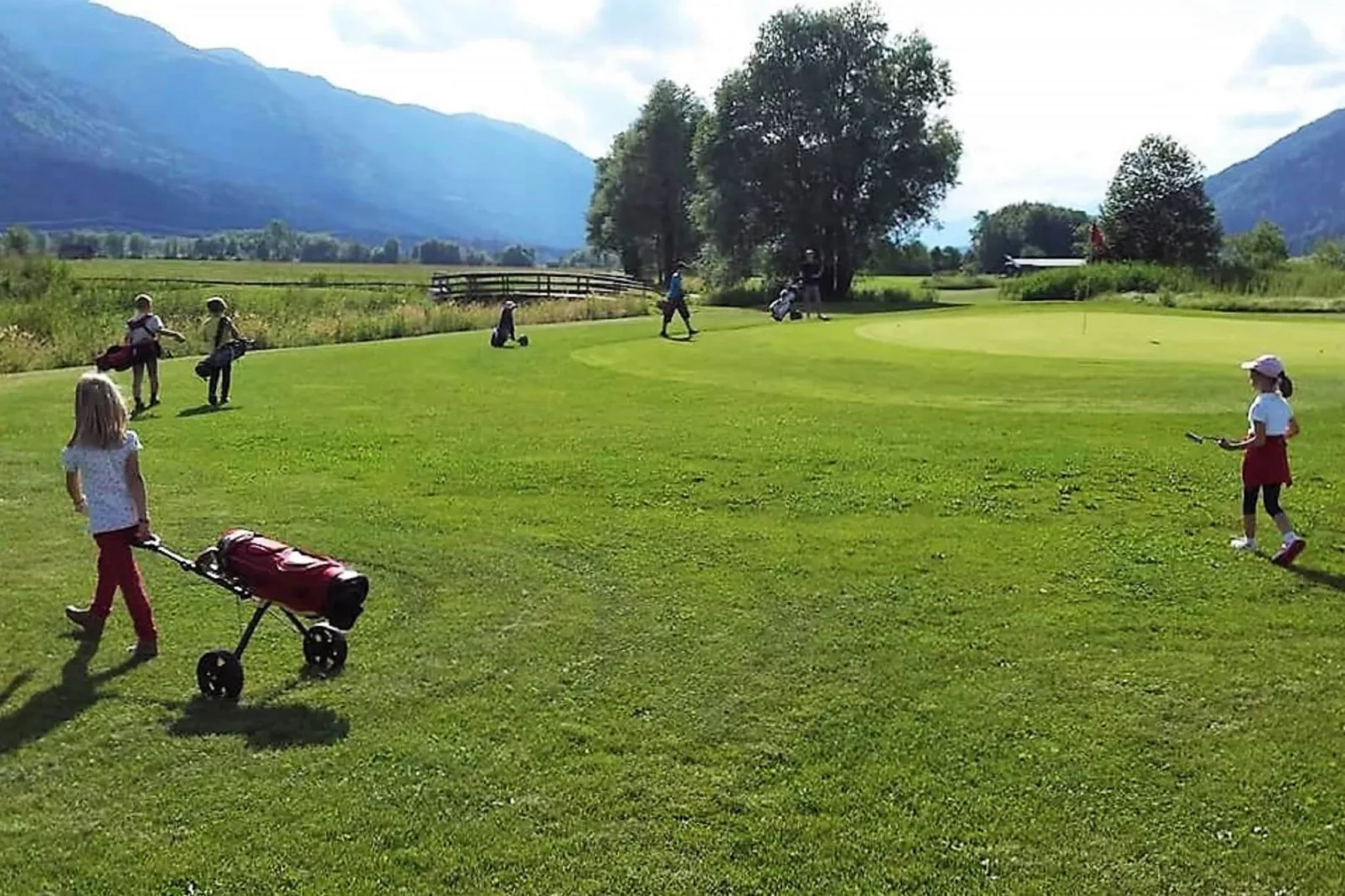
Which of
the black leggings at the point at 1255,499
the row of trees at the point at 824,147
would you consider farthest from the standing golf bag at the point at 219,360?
the row of trees at the point at 824,147

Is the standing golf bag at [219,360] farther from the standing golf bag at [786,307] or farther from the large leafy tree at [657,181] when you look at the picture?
the large leafy tree at [657,181]

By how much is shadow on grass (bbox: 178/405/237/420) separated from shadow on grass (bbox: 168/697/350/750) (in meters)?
11.8

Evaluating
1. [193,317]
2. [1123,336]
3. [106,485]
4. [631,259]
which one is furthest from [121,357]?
[631,259]

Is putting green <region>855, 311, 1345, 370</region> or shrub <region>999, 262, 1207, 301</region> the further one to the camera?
shrub <region>999, 262, 1207, 301</region>

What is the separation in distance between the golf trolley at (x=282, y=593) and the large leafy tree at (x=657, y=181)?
77.3m

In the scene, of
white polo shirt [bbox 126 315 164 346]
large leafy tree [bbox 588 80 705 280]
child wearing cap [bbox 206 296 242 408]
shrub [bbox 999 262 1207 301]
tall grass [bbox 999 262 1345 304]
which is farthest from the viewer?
large leafy tree [bbox 588 80 705 280]

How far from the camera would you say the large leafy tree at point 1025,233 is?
490 feet

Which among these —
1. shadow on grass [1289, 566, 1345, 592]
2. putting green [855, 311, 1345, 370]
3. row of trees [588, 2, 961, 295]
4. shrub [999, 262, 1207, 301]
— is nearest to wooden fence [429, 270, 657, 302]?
row of trees [588, 2, 961, 295]

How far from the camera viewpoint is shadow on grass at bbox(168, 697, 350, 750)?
6.08m

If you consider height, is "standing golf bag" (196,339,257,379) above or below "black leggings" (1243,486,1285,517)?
above

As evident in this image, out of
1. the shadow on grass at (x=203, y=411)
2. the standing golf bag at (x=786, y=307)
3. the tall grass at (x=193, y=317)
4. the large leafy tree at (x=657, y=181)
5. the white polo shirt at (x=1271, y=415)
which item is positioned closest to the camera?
the white polo shirt at (x=1271, y=415)

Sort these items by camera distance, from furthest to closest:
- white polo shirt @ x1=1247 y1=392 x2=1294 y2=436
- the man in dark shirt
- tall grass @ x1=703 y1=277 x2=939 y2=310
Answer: tall grass @ x1=703 y1=277 x2=939 y2=310 < the man in dark shirt < white polo shirt @ x1=1247 y1=392 x2=1294 y2=436

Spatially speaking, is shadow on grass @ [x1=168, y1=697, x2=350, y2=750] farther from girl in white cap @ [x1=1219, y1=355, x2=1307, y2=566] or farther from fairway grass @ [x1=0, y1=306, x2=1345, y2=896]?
girl in white cap @ [x1=1219, y1=355, x2=1307, y2=566]

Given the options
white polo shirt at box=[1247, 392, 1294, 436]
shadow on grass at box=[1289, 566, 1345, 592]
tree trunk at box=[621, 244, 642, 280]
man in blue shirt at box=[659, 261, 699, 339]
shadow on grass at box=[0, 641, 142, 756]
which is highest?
tree trunk at box=[621, 244, 642, 280]
